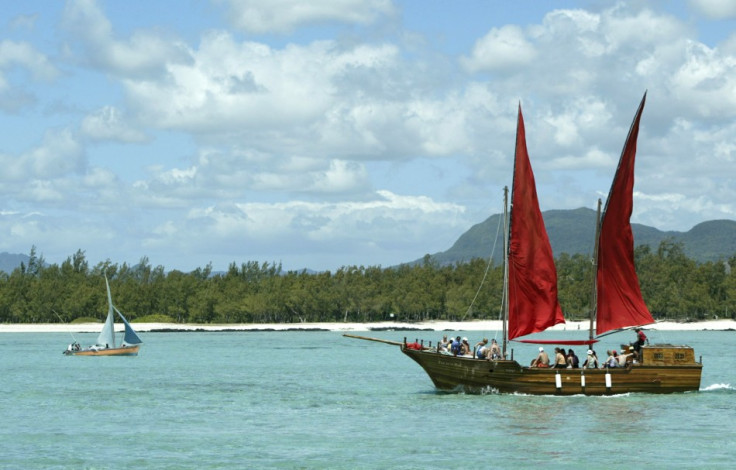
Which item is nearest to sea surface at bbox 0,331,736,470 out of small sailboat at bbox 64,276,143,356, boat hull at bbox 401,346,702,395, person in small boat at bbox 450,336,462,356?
boat hull at bbox 401,346,702,395

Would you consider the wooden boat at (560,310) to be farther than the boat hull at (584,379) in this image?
Yes

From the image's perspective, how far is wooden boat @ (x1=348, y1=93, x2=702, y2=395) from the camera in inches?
2103

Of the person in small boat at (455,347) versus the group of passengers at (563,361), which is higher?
the person in small boat at (455,347)

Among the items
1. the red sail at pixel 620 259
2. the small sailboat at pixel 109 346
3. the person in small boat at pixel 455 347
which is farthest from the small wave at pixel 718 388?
the small sailboat at pixel 109 346

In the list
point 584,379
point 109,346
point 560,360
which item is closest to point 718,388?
point 584,379

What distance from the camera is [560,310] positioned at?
54.9m

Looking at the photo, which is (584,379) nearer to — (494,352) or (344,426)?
(494,352)

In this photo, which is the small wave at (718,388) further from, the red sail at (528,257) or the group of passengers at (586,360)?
the red sail at (528,257)

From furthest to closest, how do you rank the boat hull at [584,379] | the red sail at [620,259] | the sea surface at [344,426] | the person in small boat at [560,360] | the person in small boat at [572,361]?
the person in small boat at [572,361], the red sail at [620,259], the person in small boat at [560,360], the boat hull at [584,379], the sea surface at [344,426]

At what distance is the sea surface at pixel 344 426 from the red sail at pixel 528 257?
422cm

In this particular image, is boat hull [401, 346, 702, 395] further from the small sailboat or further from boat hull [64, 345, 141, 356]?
boat hull [64, 345, 141, 356]

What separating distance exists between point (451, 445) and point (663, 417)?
12.6 meters

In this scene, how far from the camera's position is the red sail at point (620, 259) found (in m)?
53.9

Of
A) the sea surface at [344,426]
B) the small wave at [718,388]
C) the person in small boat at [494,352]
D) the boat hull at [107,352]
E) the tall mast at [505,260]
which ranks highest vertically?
the tall mast at [505,260]
